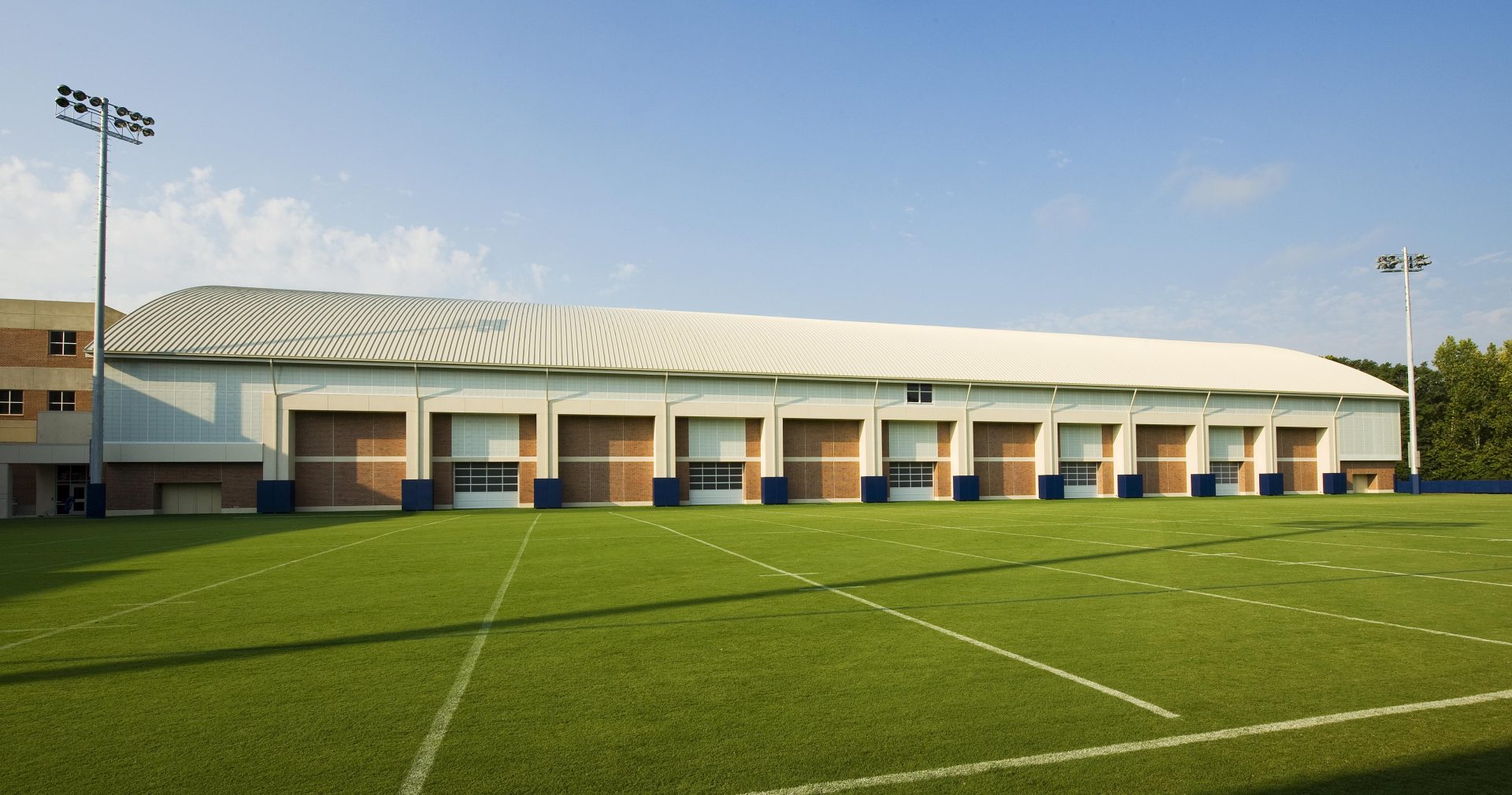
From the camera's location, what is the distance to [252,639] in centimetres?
845

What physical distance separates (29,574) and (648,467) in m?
28.6

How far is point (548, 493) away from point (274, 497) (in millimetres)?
11966

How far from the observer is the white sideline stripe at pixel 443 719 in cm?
466

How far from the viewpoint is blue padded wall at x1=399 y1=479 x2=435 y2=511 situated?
37.8 metres

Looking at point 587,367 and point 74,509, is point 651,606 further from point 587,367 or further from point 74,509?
point 74,509

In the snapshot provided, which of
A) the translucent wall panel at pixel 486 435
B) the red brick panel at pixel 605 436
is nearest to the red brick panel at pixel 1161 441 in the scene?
the red brick panel at pixel 605 436

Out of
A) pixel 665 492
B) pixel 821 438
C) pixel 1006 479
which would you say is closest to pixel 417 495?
pixel 665 492

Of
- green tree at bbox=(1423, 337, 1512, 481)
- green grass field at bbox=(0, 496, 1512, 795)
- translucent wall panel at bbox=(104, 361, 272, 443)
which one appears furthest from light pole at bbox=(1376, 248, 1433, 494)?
translucent wall panel at bbox=(104, 361, 272, 443)

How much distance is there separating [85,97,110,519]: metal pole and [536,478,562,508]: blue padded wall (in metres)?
17.9

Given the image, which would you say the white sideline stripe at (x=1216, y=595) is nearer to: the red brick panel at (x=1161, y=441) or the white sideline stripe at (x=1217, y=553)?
the white sideline stripe at (x=1217, y=553)

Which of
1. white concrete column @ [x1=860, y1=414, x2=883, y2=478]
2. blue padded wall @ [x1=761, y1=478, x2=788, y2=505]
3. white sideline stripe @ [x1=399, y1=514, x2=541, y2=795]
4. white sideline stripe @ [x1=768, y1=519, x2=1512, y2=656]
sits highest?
white concrete column @ [x1=860, y1=414, x2=883, y2=478]

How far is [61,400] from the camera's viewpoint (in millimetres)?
45219

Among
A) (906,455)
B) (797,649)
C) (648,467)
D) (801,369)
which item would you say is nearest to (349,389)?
(648,467)

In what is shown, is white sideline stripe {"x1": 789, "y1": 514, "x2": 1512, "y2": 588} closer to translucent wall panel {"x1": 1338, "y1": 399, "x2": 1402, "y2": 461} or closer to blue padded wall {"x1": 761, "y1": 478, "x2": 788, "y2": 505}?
blue padded wall {"x1": 761, "y1": 478, "x2": 788, "y2": 505}
